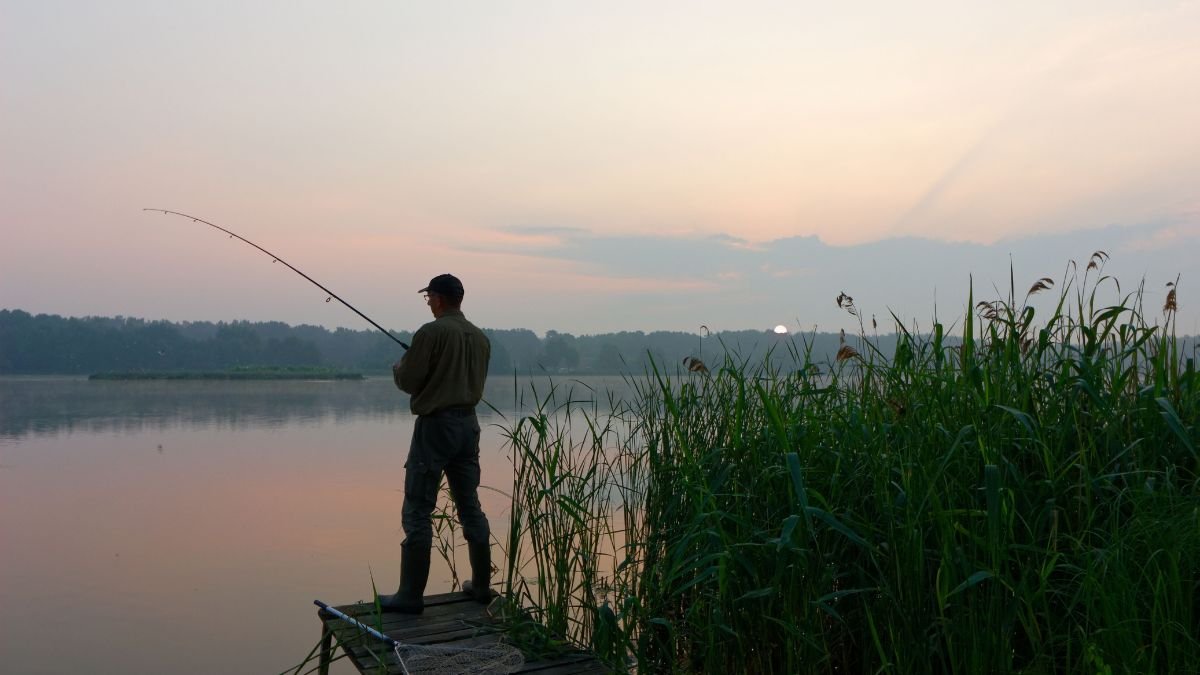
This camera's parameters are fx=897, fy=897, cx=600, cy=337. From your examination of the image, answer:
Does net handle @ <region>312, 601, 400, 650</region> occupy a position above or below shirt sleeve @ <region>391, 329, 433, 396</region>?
below

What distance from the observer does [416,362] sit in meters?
4.08

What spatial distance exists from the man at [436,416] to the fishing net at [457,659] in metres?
0.54

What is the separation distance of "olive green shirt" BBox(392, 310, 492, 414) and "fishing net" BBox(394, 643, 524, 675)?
105cm

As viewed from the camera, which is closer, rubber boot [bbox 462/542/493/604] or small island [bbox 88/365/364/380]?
rubber boot [bbox 462/542/493/604]

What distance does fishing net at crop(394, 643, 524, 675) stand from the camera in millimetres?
3477

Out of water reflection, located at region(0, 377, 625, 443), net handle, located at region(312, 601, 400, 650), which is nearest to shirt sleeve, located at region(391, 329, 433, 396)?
net handle, located at region(312, 601, 400, 650)

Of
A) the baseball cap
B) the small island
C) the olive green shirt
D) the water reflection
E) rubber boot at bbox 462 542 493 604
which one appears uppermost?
the baseball cap

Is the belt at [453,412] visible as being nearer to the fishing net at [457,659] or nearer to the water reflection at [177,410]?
the fishing net at [457,659]

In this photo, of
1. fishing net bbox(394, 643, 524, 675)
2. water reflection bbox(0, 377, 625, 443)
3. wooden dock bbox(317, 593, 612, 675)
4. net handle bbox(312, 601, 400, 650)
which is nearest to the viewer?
fishing net bbox(394, 643, 524, 675)

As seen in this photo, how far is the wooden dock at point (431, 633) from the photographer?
3586mm

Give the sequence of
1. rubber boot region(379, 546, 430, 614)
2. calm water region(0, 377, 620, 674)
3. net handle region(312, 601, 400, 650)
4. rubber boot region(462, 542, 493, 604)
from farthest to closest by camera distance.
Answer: calm water region(0, 377, 620, 674) < rubber boot region(462, 542, 493, 604) < rubber boot region(379, 546, 430, 614) < net handle region(312, 601, 400, 650)

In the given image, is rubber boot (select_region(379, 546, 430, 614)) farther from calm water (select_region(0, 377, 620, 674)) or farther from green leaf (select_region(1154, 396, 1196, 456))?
green leaf (select_region(1154, 396, 1196, 456))

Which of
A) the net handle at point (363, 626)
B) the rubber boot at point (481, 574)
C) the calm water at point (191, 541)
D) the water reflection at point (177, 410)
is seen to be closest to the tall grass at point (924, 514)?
the rubber boot at point (481, 574)

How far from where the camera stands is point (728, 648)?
10.9ft
